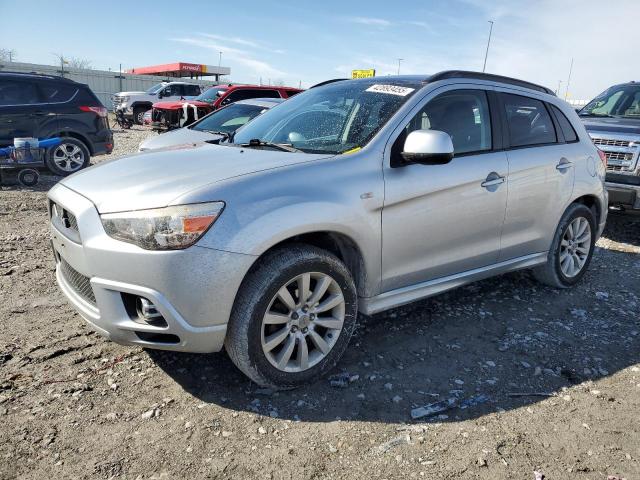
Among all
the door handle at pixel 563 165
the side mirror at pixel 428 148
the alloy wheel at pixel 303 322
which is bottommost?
the alloy wheel at pixel 303 322

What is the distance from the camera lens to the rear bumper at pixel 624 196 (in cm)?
617

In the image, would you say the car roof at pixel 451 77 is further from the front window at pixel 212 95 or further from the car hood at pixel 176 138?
the front window at pixel 212 95

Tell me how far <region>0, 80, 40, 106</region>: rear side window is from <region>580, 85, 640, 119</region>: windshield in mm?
9536

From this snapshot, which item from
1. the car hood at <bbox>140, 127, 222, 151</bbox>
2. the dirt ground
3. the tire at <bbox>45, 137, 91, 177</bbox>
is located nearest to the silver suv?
the dirt ground

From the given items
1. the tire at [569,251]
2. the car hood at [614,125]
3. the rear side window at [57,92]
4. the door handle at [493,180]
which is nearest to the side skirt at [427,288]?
the tire at [569,251]

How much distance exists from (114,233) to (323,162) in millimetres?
1189

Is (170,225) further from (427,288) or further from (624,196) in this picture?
(624,196)

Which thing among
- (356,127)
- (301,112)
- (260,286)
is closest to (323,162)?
(356,127)

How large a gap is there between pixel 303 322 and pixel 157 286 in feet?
2.81

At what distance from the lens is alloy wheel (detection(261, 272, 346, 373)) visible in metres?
2.84

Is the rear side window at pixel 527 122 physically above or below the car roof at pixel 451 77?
below

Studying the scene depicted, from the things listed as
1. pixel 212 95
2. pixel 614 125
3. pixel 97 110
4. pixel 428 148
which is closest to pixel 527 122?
pixel 428 148

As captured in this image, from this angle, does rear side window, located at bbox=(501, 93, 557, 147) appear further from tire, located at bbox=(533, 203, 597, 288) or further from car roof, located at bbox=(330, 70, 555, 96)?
tire, located at bbox=(533, 203, 597, 288)

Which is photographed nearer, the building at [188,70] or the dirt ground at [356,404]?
the dirt ground at [356,404]
